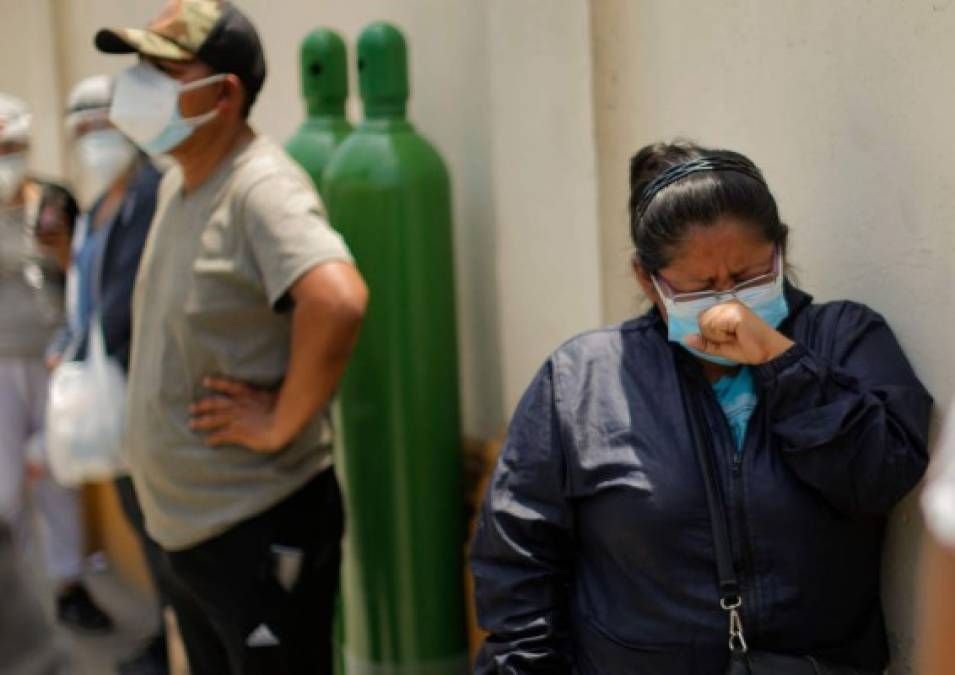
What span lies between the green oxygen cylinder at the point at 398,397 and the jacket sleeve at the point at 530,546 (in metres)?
1.49

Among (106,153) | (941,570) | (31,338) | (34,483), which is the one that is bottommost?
(34,483)

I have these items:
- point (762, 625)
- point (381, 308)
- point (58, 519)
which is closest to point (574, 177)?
point (381, 308)

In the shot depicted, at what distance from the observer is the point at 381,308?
3.66 m

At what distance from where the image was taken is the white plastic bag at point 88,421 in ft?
11.1

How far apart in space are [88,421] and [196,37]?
3.41 feet

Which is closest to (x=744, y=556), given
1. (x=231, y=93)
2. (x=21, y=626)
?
(x=21, y=626)

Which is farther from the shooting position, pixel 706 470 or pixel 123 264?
pixel 123 264

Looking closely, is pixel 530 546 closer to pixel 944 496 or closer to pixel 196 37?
pixel 944 496

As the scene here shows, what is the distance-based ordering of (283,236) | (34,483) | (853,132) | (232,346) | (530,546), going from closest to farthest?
(530,546) < (853,132) < (283,236) < (232,346) < (34,483)

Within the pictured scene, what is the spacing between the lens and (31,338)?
4160 millimetres

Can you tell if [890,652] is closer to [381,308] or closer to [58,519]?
[381,308]

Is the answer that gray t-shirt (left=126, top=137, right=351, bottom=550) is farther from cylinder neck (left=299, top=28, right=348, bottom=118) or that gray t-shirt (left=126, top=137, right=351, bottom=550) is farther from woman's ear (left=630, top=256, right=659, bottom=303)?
cylinder neck (left=299, top=28, right=348, bottom=118)

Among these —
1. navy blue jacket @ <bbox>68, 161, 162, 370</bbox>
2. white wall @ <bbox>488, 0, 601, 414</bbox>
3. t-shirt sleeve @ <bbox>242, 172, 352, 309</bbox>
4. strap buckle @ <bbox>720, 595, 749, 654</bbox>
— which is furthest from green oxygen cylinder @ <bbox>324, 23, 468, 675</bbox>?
strap buckle @ <bbox>720, 595, 749, 654</bbox>

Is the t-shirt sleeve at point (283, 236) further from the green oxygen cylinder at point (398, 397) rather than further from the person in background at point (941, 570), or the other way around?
the person in background at point (941, 570)
